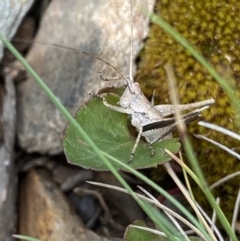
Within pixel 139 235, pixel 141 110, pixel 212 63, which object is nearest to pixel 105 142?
pixel 141 110

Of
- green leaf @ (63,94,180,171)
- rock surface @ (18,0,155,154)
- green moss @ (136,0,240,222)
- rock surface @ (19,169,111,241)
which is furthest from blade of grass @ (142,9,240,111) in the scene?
rock surface @ (19,169,111,241)

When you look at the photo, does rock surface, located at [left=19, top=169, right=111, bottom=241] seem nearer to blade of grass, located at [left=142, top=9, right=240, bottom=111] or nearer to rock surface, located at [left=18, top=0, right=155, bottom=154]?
rock surface, located at [left=18, top=0, right=155, bottom=154]

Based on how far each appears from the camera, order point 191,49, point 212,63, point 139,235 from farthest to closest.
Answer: point 212,63
point 139,235
point 191,49

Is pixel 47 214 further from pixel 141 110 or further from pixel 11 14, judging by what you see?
pixel 11 14

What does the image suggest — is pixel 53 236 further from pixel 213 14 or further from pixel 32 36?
pixel 213 14

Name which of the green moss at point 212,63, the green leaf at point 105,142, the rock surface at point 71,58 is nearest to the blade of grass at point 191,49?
the green leaf at point 105,142

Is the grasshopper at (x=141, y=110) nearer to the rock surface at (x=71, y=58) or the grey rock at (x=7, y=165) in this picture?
the rock surface at (x=71, y=58)
